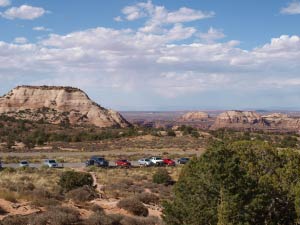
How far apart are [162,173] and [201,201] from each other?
23.2 meters

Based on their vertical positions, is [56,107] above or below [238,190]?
above

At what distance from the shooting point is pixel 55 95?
420 ft

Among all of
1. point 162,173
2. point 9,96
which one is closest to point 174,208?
point 162,173

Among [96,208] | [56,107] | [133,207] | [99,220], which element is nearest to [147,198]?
[133,207]

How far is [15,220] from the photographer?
15203mm

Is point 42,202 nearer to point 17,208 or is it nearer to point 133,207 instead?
point 17,208

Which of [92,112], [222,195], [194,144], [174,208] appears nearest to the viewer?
[222,195]

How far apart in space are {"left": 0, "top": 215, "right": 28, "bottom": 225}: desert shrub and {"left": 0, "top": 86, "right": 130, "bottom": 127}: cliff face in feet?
329

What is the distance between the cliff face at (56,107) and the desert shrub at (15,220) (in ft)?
329

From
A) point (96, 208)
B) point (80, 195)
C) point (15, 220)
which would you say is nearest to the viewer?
A: point (15, 220)

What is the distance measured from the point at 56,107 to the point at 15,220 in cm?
11090

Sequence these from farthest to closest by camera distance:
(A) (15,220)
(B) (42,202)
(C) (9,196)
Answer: (C) (9,196), (B) (42,202), (A) (15,220)

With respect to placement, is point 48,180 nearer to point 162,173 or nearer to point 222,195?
point 162,173

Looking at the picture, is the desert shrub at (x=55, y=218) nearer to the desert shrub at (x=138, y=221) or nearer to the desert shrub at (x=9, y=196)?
the desert shrub at (x=138, y=221)
